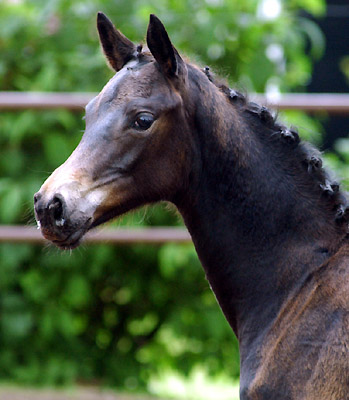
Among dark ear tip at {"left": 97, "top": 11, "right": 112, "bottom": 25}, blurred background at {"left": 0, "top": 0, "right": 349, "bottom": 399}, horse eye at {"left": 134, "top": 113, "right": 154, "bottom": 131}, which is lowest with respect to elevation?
blurred background at {"left": 0, "top": 0, "right": 349, "bottom": 399}

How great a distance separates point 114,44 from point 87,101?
1798 millimetres

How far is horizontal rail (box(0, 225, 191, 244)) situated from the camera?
14.6ft

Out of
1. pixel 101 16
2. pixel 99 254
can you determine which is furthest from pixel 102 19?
pixel 99 254

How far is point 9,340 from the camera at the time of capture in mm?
4867

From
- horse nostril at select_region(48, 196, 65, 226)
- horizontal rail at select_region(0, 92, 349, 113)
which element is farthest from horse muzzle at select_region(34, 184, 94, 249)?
horizontal rail at select_region(0, 92, 349, 113)

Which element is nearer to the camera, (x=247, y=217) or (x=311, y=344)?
(x=311, y=344)

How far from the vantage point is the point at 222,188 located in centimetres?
259

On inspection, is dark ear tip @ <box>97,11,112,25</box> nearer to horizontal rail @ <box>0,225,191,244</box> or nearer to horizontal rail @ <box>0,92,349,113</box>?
horizontal rail @ <box>0,92,349,113</box>

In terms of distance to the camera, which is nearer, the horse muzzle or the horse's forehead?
the horse muzzle

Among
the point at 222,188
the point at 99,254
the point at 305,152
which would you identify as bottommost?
the point at 99,254

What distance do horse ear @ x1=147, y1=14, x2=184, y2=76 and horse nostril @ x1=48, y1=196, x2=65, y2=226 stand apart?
1.96ft

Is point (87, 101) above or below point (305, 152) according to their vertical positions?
below

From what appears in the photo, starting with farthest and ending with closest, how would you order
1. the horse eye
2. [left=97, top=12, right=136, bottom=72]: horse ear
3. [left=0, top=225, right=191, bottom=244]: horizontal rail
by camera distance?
1. [left=0, top=225, right=191, bottom=244]: horizontal rail
2. [left=97, top=12, right=136, bottom=72]: horse ear
3. the horse eye

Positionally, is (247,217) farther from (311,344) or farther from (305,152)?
(311,344)
